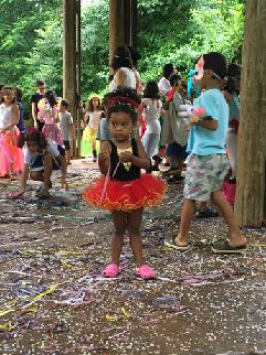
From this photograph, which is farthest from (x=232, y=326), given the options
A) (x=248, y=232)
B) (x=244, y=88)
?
(x=244, y=88)

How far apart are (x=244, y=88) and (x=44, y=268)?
2645 mm

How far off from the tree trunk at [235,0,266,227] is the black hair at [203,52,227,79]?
733mm

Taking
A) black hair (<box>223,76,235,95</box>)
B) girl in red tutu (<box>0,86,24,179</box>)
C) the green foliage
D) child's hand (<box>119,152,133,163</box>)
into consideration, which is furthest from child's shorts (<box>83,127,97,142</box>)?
the green foliage

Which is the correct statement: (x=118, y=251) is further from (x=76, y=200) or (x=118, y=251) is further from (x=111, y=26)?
(x=111, y=26)

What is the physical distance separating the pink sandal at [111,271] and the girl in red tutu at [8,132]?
602cm

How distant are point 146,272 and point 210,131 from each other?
4.70ft

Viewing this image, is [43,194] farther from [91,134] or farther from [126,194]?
[91,134]

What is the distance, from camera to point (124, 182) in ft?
13.3

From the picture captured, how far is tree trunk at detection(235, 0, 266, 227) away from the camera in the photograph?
5.34m

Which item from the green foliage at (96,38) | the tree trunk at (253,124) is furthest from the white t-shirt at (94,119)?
the green foliage at (96,38)

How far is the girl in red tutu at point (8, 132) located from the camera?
9.85 meters

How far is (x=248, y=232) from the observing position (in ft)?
18.0

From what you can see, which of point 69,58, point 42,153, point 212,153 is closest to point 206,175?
point 212,153

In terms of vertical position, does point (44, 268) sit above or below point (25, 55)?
below
